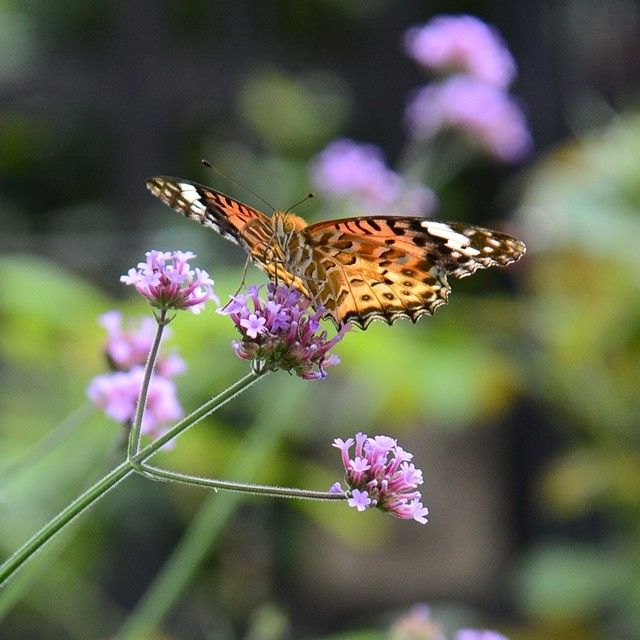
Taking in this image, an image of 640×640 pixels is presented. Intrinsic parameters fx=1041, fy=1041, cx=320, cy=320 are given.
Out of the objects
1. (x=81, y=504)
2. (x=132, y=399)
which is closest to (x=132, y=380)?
(x=132, y=399)

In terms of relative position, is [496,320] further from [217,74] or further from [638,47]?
[217,74]

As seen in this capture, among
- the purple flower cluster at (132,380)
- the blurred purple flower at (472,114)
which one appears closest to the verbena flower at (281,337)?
the purple flower cluster at (132,380)

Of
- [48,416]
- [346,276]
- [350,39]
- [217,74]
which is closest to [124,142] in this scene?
[217,74]

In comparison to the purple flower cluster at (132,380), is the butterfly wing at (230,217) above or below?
above

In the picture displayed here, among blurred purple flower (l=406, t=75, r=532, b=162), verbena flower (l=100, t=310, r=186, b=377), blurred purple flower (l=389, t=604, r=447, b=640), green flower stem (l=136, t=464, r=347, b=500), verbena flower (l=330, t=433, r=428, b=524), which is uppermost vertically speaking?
blurred purple flower (l=406, t=75, r=532, b=162)

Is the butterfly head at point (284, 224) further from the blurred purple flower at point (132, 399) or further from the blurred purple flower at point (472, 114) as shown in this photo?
the blurred purple flower at point (472, 114)

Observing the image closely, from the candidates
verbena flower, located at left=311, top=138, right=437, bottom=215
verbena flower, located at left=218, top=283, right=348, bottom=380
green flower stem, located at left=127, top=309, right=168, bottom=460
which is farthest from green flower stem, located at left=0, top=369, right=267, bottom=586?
verbena flower, located at left=311, top=138, right=437, bottom=215

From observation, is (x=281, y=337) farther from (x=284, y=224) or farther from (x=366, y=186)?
(x=366, y=186)

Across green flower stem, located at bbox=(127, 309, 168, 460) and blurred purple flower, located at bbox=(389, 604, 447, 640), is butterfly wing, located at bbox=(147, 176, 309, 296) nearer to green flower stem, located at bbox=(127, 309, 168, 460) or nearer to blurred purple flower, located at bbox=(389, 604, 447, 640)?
green flower stem, located at bbox=(127, 309, 168, 460)
